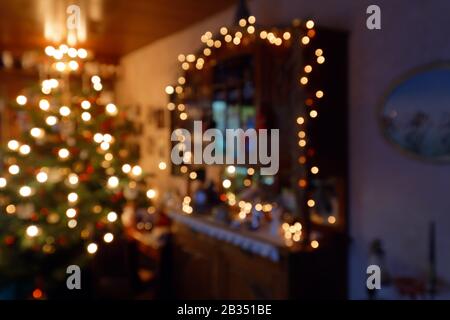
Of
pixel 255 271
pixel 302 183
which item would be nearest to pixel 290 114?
pixel 302 183

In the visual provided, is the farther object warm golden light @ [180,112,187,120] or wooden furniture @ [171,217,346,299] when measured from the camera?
warm golden light @ [180,112,187,120]

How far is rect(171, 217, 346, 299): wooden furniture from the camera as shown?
210 cm

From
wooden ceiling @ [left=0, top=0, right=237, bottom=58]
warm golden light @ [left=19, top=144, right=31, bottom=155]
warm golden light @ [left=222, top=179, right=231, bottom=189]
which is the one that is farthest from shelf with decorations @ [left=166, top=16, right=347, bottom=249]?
warm golden light @ [left=19, top=144, right=31, bottom=155]

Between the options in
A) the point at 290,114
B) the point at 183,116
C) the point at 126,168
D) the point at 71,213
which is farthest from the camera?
the point at 183,116

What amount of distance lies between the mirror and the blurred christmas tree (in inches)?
64.8

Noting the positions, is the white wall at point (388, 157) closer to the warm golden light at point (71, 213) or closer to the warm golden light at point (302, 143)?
the warm golden light at point (302, 143)

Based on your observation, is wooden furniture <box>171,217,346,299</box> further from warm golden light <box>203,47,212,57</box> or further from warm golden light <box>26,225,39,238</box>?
warm golden light <box>203,47,212,57</box>

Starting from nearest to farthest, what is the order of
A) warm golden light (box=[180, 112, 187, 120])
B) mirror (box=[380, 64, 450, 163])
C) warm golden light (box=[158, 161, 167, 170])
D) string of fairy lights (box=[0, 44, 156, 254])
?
1. mirror (box=[380, 64, 450, 163])
2. string of fairy lights (box=[0, 44, 156, 254])
3. warm golden light (box=[180, 112, 187, 120])
4. warm golden light (box=[158, 161, 167, 170])

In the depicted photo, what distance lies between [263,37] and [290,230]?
1.02m

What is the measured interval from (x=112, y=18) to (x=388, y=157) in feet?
7.79

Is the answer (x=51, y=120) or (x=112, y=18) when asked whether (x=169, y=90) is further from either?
(x=51, y=120)

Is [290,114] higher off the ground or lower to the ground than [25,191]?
higher

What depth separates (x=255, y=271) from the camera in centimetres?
230

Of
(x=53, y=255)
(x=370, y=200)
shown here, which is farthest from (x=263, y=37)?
(x=53, y=255)
